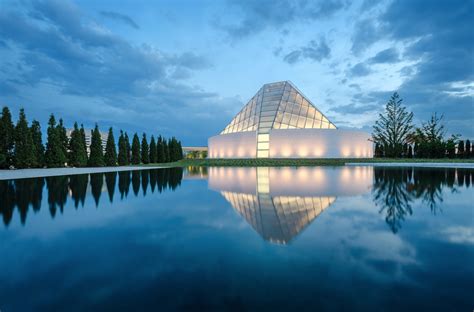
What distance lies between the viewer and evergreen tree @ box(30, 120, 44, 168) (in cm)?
2370

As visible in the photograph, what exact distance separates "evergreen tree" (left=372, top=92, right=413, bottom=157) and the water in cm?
4385

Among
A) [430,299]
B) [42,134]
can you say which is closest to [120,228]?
[430,299]

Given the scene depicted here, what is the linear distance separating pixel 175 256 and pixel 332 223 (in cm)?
276

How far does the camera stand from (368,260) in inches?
121

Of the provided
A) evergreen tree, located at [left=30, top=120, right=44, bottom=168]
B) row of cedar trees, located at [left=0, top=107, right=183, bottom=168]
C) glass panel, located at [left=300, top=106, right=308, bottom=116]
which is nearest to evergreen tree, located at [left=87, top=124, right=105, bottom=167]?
row of cedar trees, located at [left=0, top=107, right=183, bottom=168]

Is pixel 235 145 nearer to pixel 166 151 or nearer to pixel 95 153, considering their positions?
pixel 166 151

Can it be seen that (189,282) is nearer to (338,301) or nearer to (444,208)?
(338,301)

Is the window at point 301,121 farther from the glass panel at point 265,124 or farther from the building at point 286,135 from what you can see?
the glass panel at point 265,124

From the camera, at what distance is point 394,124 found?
44.5 m

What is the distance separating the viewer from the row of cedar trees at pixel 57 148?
22.1m

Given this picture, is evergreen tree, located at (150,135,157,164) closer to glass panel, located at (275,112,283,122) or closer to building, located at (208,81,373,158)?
building, located at (208,81,373,158)

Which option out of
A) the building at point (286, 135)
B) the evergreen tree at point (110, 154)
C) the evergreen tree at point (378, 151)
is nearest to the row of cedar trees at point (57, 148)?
the evergreen tree at point (110, 154)

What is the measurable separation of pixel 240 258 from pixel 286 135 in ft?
107

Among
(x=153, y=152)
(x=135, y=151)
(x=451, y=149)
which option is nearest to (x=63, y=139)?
(x=135, y=151)
